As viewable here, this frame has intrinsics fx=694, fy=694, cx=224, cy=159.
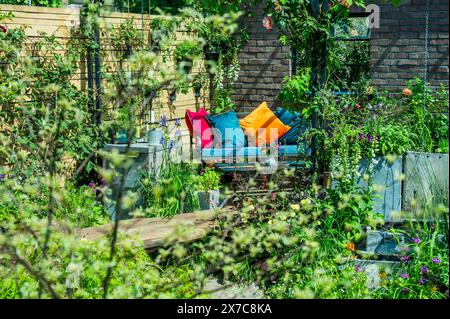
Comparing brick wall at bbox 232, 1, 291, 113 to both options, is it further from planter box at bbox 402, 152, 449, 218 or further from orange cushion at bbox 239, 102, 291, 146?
planter box at bbox 402, 152, 449, 218

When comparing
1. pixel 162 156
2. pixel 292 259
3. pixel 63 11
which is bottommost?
pixel 292 259

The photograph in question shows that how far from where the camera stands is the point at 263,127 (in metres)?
8.85

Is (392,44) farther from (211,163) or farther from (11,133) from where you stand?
(11,133)

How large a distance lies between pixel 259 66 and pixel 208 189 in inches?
152

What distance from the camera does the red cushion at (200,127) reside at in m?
8.05

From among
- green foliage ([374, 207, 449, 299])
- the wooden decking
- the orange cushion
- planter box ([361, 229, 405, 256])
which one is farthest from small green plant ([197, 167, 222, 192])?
green foliage ([374, 207, 449, 299])

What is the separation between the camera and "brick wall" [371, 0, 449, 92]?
855 cm

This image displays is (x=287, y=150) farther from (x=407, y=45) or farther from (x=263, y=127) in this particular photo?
(x=407, y=45)

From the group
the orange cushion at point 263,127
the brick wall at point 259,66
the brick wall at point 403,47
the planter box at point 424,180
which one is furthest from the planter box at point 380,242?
the brick wall at point 259,66

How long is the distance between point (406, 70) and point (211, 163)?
10.2ft

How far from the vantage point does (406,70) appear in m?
8.84

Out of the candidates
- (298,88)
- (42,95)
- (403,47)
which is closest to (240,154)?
(298,88)
